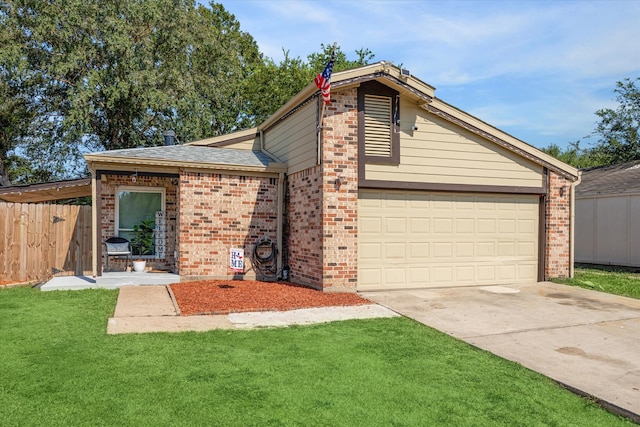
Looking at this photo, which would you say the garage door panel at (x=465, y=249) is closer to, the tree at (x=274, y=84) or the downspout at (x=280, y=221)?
the downspout at (x=280, y=221)

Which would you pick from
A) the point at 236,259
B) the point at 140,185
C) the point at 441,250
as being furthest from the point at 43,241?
the point at 441,250

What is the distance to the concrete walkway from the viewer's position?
6434 millimetres

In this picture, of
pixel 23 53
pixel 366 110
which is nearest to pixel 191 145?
pixel 366 110

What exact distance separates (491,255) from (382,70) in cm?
504

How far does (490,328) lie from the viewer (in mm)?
6688

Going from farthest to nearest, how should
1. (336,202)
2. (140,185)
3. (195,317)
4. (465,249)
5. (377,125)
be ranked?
(140,185) → (465,249) → (377,125) → (336,202) → (195,317)

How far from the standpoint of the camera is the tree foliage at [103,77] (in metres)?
18.9

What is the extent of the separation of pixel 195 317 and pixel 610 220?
15.1 metres

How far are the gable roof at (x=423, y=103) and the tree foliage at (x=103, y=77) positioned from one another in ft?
35.8

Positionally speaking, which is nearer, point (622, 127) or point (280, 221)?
point (280, 221)

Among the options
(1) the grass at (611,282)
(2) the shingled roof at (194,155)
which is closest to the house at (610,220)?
(1) the grass at (611,282)

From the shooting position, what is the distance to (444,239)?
34.3 ft

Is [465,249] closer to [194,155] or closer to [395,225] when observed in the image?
[395,225]

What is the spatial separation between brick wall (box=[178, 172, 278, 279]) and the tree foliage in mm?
11056
